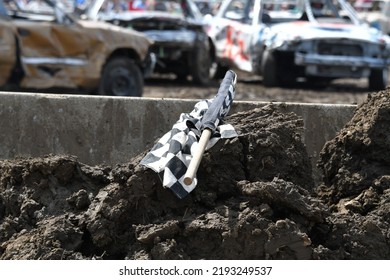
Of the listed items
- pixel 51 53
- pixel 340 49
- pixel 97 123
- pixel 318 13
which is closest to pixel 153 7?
pixel 318 13

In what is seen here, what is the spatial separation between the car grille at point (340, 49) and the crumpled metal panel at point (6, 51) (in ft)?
17.2

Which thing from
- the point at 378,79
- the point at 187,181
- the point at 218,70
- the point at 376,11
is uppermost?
the point at 187,181

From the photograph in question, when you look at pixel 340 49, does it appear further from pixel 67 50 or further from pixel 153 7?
pixel 67 50

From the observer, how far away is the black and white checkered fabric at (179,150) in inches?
175

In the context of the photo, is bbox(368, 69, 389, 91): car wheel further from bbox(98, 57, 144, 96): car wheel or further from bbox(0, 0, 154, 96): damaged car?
bbox(98, 57, 144, 96): car wheel

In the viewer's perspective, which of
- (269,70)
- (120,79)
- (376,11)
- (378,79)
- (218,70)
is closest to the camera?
(120,79)

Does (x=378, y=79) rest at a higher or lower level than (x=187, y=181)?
lower

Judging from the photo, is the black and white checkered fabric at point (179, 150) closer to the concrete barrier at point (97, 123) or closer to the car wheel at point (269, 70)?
the concrete barrier at point (97, 123)

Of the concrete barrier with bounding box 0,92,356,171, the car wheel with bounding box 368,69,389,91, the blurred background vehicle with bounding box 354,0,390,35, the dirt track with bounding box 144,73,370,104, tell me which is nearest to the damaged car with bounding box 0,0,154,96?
the dirt track with bounding box 144,73,370,104

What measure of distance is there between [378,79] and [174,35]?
3.22 m

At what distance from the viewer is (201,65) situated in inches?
617

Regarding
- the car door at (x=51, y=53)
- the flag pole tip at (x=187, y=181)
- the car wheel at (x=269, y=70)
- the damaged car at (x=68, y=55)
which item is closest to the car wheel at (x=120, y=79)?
the damaged car at (x=68, y=55)

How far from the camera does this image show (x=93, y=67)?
1180 centimetres

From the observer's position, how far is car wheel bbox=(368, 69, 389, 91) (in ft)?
49.0
